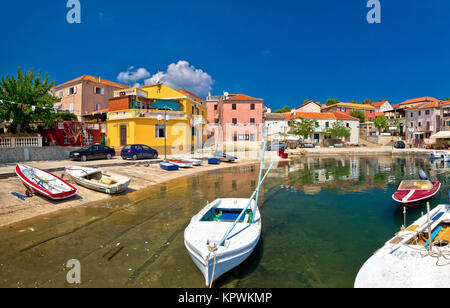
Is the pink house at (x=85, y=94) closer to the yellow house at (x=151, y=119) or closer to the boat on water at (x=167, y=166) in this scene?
the yellow house at (x=151, y=119)

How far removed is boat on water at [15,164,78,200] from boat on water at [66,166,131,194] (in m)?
1.33

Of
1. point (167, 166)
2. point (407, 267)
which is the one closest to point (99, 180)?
point (167, 166)

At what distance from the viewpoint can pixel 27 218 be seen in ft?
34.5

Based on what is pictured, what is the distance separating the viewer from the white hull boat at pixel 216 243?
19.4ft

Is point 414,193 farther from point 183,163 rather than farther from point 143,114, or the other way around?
point 143,114

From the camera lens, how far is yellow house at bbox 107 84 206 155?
32.2m

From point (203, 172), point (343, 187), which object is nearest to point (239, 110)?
point (203, 172)

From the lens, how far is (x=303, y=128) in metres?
57.2

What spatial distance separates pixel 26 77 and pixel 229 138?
3768cm

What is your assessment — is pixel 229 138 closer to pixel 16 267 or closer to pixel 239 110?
pixel 239 110

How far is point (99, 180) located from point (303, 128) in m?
49.9

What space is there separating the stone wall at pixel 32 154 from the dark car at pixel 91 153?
2.42 metres

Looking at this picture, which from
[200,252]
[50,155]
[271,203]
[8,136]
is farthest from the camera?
[50,155]
